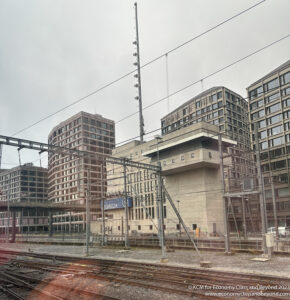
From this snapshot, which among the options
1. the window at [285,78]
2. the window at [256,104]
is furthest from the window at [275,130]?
the window at [285,78]

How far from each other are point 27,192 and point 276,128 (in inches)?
3664

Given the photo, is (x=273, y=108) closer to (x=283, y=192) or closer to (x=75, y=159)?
(x=283, y=192)

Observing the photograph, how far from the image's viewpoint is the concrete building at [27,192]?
4424 inches

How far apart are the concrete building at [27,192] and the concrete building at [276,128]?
77664 mm

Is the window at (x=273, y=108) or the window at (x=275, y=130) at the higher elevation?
the window at (x=273, y=108)

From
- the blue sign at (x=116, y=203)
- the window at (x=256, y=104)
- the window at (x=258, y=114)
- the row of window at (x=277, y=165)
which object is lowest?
the blue sign at (x=116, y=203)

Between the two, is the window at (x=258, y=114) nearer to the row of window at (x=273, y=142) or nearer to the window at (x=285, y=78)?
the row of window at (x=273, y=142)

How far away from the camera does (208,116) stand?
85125 millimetres

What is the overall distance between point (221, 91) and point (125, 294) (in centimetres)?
7174

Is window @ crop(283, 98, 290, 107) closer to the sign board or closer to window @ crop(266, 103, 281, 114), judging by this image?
window @ crop(266, 103, 281, 114)

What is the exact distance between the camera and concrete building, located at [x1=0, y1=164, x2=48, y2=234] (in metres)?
112

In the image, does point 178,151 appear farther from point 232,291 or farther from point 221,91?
point 232,291

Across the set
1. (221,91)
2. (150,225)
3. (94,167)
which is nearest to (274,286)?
(150,225)

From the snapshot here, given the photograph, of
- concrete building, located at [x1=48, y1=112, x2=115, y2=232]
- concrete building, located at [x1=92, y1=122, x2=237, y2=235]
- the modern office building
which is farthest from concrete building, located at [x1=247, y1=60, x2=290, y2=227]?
concrete building, located at [x1=48, y1=112, x2=115, y2=232]
